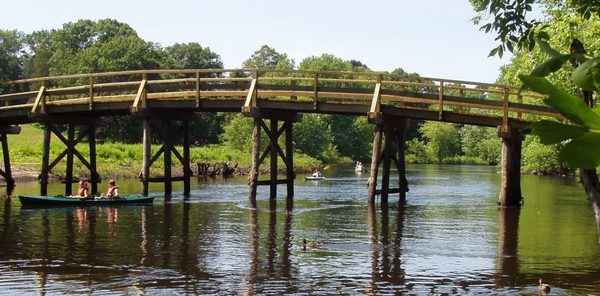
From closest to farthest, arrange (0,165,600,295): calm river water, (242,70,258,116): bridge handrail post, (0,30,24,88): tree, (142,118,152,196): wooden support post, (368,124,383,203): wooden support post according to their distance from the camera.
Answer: (0,165,600,295): calm river water
(368,124,383,203): wooden support post
(242,70,258,116): bridge handrail post
(142,118,152,196): wooden support post
(0,30,24,88): tree

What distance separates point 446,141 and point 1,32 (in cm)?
6367

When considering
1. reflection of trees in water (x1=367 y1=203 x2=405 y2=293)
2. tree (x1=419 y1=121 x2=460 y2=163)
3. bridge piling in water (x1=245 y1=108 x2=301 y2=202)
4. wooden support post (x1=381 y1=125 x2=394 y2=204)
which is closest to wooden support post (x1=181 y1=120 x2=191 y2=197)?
bridge piling in water (x1=245 y1=108 x2=301 y2=202)

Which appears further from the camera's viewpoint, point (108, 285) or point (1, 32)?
point (1, 32)

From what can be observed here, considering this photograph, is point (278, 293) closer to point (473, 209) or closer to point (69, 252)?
point (69, 252)

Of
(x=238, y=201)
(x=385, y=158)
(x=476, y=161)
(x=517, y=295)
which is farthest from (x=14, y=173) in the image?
(x=476, y=161)

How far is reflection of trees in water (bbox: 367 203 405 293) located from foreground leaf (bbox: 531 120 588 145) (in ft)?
39.6

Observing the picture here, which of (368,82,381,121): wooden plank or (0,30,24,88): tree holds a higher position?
(0,30,24,88): tree

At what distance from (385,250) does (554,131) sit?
1688cm

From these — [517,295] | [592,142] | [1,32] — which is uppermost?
[1,32]

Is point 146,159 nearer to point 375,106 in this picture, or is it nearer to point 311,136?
point 375,106

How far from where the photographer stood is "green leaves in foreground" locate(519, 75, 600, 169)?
5.31 ft

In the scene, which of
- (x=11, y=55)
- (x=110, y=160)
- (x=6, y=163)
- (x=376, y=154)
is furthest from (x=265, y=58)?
(x=376, y=154)

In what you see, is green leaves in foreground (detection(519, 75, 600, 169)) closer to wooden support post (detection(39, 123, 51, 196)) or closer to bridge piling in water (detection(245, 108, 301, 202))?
bridge piling in water (detection(245, 108, 301, 202))

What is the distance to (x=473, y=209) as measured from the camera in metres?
30.0
